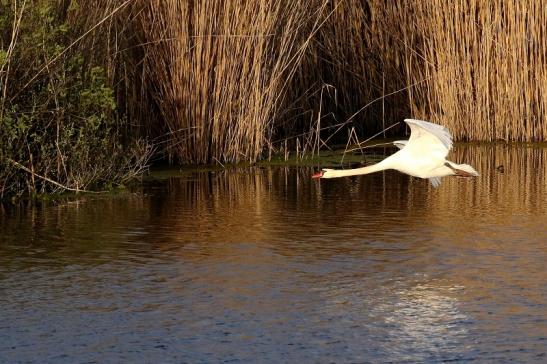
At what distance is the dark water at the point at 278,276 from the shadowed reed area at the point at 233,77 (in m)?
0.79

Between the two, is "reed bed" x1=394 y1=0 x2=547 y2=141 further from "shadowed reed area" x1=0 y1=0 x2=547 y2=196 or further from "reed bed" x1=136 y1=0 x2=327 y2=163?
"reed bed" x1=136 y1=0 x2=327 y2=163

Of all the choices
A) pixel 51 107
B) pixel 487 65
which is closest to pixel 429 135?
pixel 51 107

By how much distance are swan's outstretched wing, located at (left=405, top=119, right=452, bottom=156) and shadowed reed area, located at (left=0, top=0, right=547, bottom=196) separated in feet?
9.76

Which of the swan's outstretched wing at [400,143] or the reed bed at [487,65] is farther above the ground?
the reed bed at [487,65]

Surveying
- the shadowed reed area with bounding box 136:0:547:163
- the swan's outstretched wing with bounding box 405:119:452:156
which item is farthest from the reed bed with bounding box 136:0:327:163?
the swan's outstretched wing with bounding box 405:119:452:156

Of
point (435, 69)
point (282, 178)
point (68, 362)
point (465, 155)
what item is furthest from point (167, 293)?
point (435, 69)

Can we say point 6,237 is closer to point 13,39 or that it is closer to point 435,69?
point 13,39

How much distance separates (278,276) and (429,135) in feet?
7.73

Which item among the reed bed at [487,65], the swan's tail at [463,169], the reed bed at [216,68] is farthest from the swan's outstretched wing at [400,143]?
the reed bed at [487,65]

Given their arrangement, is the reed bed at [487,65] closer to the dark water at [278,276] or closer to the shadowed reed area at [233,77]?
the shadowed reed area at [233,77]

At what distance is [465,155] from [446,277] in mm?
6863

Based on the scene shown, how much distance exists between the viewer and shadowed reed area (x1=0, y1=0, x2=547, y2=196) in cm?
1066

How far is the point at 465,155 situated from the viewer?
556 inches

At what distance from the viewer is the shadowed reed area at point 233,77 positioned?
10.7 metres
